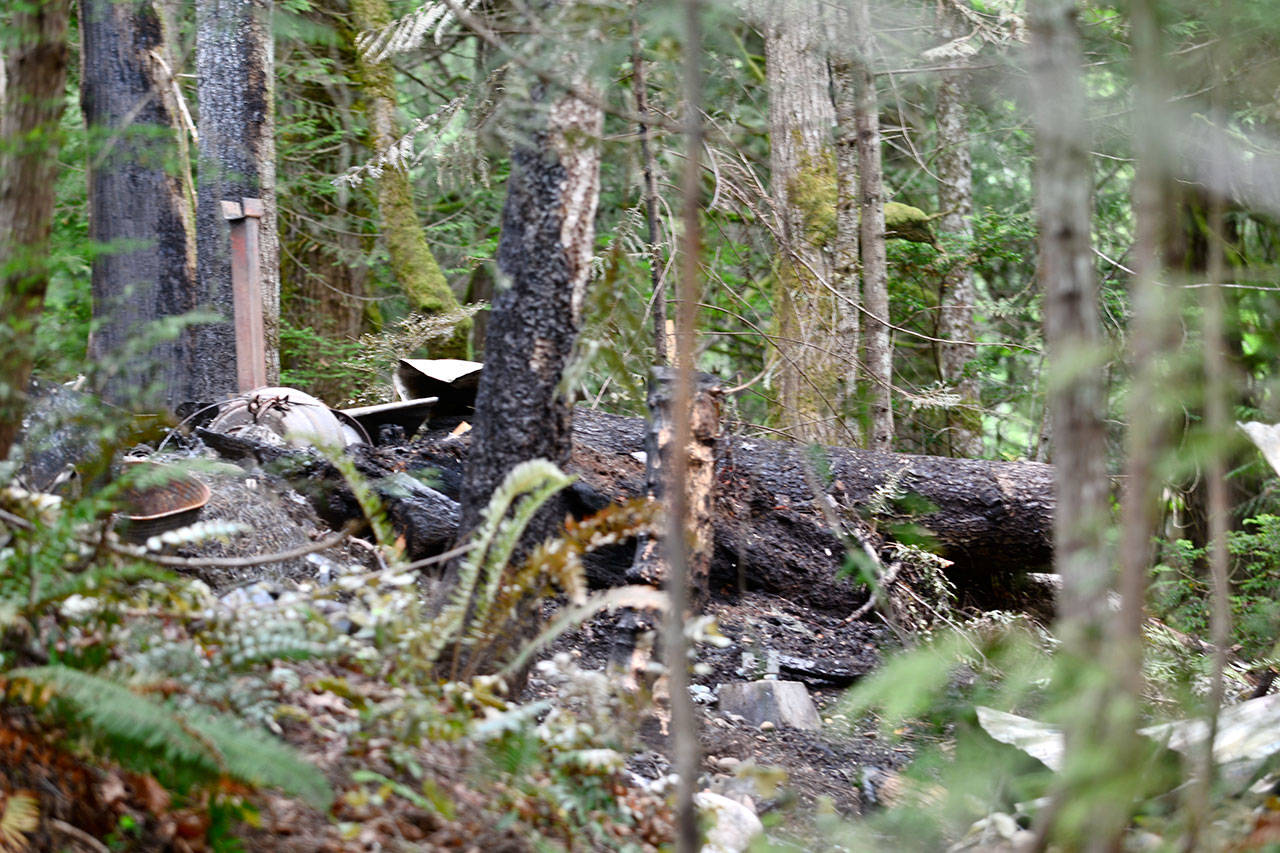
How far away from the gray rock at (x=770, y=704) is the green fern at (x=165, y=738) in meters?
3.14

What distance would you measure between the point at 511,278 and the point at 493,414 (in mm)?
558

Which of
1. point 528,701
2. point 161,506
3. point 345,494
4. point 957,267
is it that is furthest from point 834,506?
point 957,267

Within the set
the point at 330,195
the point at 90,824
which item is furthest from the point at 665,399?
the point at 330,195

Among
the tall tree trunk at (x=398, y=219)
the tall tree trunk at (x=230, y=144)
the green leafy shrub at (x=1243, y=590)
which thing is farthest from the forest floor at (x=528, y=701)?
the tall tree trunk at (x=398, y=219)

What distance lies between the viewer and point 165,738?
86.7 inches

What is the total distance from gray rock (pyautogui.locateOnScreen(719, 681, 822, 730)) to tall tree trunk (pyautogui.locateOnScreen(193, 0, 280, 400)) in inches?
198

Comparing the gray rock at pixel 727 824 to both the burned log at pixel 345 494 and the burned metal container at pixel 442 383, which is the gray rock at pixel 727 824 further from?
the burned metal container at pixel 442 383

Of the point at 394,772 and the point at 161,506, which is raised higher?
the point at 161,506

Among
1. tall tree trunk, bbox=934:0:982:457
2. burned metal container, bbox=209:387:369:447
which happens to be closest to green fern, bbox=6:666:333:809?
burned metal container, bbox=209:387:369:447

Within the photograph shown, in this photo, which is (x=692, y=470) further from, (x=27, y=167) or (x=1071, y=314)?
(x=1071, y=314)

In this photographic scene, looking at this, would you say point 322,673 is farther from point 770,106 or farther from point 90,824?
point 770,106

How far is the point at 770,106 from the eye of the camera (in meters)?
9.15

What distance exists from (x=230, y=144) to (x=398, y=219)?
242 centimetres

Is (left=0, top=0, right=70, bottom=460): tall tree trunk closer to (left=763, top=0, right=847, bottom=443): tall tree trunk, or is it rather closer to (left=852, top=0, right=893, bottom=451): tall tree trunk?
(left=763, top=0, right=847, bottom=443): tall tree trunk
